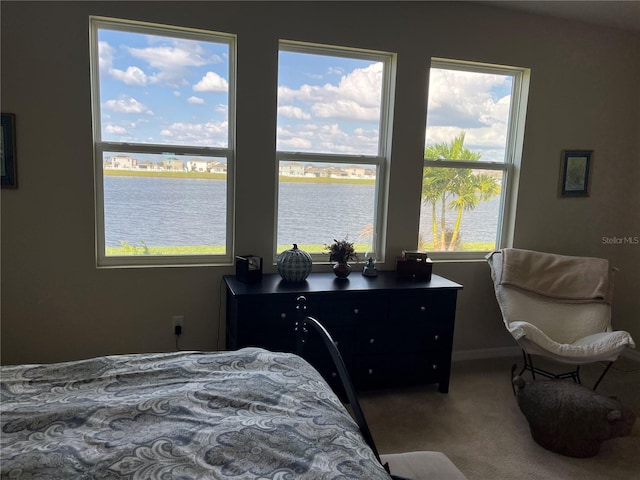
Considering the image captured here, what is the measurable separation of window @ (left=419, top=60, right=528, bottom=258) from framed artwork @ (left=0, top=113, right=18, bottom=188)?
270cm

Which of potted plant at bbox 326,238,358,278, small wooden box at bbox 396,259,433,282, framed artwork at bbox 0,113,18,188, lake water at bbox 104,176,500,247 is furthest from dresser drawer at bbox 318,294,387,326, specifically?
framed artwork at bbox 0,113,18,188

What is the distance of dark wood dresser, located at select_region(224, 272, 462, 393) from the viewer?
2.59 m

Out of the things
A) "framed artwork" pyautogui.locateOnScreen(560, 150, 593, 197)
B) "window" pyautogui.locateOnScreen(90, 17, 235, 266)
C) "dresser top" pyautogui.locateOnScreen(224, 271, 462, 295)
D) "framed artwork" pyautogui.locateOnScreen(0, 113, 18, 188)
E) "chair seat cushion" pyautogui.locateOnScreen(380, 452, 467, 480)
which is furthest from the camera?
"framed artwork" pyautogui.locateOnScreen(560, 150, 593, 197)

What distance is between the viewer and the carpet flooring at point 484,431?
223 cm

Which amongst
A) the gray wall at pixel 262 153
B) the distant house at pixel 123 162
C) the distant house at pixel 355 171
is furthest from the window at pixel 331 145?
the distant house at pixel 123 162

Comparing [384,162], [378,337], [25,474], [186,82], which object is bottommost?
[378,337]

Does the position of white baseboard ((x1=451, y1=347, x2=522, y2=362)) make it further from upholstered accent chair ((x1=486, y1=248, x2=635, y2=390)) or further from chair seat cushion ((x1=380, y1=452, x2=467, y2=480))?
chair seat cushion ((x1=380, y1=452, x2=467, y2=480))

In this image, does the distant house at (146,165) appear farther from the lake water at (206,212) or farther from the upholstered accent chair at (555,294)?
the upholstered accent chair at (555,294)

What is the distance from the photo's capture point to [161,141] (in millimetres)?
2867

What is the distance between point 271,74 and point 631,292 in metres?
3.48

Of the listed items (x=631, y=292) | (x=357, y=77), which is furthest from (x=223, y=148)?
(x=631, y=292)

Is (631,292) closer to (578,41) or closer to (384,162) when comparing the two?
(578,41)

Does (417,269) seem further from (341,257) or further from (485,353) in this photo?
(485,353)

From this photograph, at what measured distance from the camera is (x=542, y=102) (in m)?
3.43
